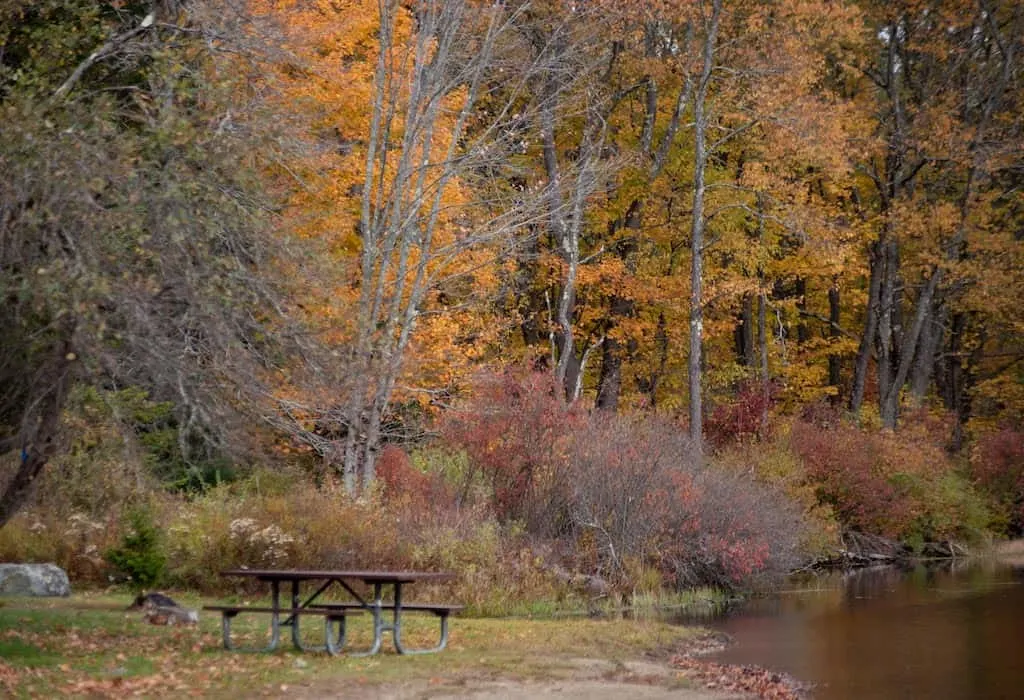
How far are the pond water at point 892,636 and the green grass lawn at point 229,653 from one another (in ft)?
5.11

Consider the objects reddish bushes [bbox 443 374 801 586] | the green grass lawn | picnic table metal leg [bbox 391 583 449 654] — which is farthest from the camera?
reddish bushes [bbox 443 374 801 586]

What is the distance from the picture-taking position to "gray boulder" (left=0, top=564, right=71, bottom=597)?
1709 centimetres

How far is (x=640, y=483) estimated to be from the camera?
21.5m

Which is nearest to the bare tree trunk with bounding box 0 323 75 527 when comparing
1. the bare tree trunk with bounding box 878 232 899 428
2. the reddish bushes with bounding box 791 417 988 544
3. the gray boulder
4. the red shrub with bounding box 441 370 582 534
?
the gray boulder

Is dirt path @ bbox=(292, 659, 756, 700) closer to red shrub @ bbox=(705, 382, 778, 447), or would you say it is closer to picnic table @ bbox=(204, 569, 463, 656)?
picnic table @ bbox=(204, 569, 463, 656)

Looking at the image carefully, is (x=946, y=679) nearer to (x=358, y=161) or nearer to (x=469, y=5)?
(x=358, y=161)

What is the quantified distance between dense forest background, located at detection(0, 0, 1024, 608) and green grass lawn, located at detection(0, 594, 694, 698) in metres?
1.70

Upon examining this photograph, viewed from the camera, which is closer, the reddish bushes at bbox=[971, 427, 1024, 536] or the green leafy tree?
the green leafy tree

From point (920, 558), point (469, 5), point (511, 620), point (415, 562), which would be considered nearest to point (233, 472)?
point (415, 562)

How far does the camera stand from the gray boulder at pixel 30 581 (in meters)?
17.1

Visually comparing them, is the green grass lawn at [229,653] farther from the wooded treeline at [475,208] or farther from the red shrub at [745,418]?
the red shrub at [745,418]

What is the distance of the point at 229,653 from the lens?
1263 cm

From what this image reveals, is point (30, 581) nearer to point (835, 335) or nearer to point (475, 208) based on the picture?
point (475, 208)

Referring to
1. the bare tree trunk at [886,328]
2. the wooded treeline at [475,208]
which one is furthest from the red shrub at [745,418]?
the bare tree trunk at [886,328]
